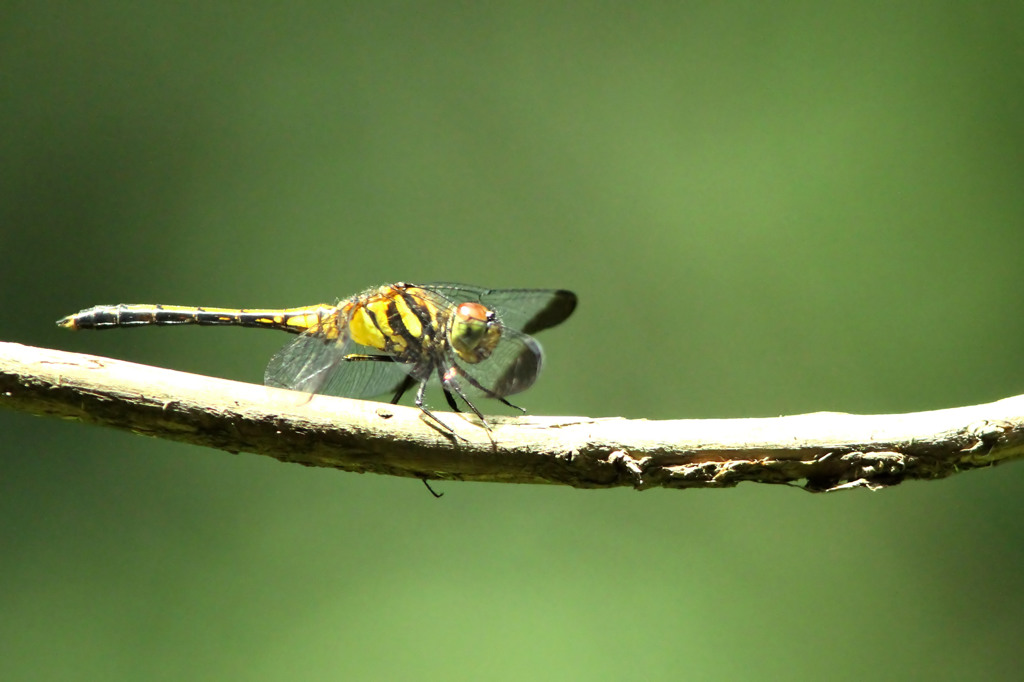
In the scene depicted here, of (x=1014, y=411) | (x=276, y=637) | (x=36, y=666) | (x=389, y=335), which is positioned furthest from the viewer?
(x=276, y=637)

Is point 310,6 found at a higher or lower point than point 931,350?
higher

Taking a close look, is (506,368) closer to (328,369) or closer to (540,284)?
(328,369)

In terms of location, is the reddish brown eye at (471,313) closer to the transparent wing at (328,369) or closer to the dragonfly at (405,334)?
the dragonfly at (405,334)

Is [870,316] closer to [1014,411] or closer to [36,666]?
[1014,411]

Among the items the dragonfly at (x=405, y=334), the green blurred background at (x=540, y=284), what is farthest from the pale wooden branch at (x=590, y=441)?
the green blurred background at (x=540, y=284)

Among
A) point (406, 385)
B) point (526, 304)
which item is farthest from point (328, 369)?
point (526, 304)

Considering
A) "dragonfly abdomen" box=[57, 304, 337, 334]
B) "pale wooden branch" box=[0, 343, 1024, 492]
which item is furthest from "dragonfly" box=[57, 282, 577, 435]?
"pale wooden branch" box=[0, 343, 1024, 492]

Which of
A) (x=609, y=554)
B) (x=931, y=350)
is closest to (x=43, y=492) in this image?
(x=609, y=554)

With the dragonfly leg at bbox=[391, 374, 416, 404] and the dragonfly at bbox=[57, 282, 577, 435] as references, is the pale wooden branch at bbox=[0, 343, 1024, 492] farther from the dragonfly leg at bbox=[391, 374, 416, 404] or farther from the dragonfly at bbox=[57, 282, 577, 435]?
the dragonfly leg at bbox=[391, 374, 416, 404]
